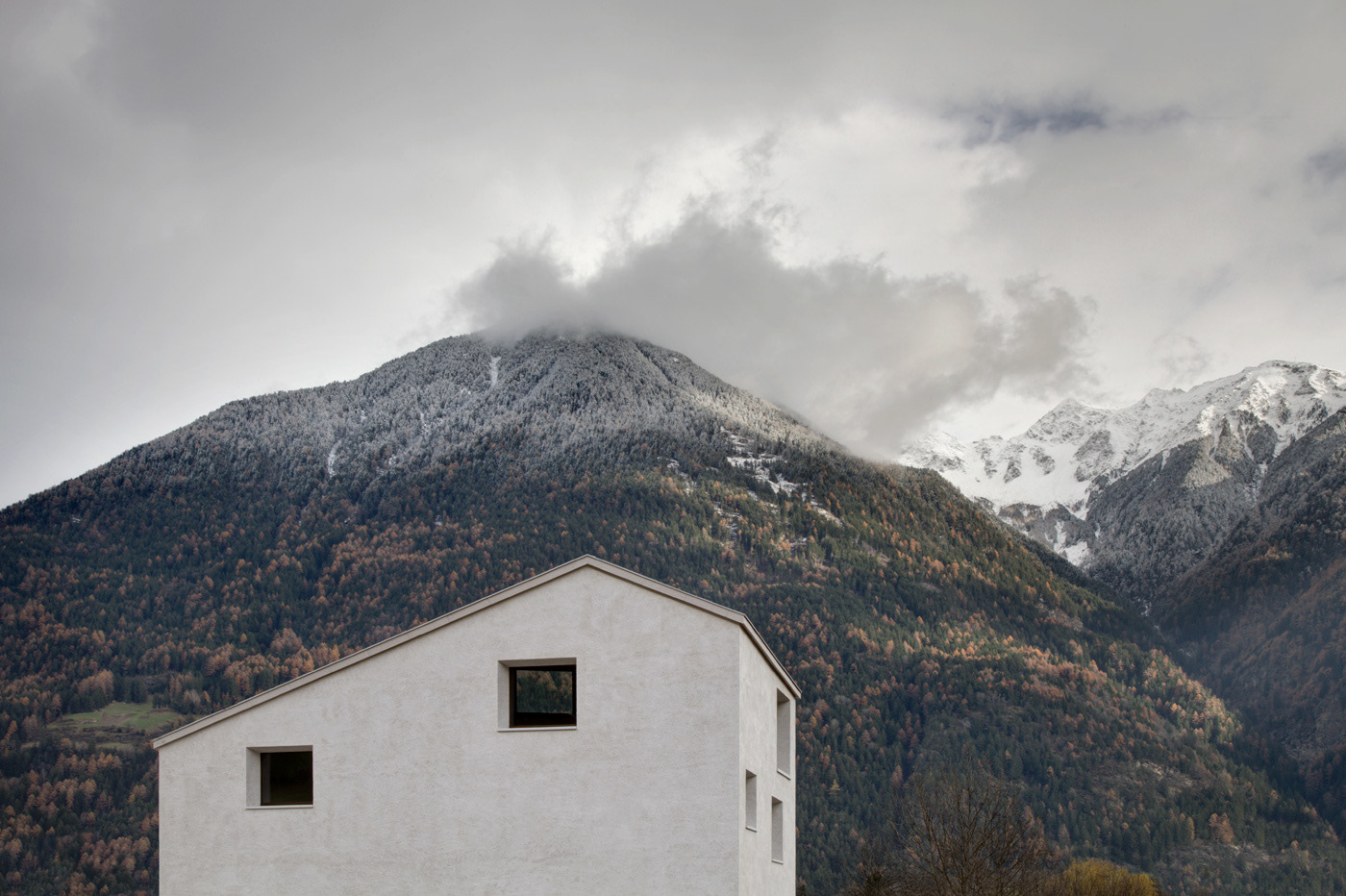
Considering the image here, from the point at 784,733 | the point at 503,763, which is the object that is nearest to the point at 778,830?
the point at 784,733

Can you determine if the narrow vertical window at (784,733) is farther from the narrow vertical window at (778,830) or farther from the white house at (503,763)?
the white house at (503,763)

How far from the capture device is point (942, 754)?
578 feet

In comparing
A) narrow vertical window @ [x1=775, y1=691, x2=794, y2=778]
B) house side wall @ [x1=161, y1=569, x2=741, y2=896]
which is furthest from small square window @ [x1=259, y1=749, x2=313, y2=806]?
narrow vertical window @ [x1=775, y1=691, x2=794, y2=778]

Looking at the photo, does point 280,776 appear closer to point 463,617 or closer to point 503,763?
point 503,763

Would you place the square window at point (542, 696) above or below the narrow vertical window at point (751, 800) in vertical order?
above

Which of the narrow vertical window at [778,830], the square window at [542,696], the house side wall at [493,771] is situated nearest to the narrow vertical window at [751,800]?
the house side wall at [493,771]

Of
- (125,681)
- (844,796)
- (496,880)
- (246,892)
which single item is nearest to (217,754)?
(246,892)

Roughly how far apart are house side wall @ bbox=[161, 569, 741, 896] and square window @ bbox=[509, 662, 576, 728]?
714 mm

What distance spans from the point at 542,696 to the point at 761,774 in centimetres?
656

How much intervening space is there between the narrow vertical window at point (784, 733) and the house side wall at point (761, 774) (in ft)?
0.28

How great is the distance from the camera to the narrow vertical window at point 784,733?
3925cm

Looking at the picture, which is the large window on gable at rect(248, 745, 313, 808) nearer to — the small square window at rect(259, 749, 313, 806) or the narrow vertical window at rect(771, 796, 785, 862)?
the small square window at rect(259, 749, 313, 806)

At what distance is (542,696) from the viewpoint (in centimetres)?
3534

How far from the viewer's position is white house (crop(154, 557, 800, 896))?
1202 inches
